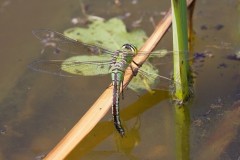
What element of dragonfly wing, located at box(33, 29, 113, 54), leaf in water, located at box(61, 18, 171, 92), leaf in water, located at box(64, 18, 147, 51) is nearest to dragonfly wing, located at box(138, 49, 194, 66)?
leaf in water, located at box(61, 18, 171, 92)

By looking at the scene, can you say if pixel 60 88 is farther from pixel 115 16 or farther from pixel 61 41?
pixel 115 16

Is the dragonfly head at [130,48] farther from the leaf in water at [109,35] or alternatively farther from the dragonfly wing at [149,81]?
the leaf in water at [109,35]

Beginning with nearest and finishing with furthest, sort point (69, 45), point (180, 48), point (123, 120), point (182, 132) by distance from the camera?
point (180, 48)
point (182, 132)
point (123, 120)
point (69, 45)

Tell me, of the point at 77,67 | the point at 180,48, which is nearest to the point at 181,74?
the point at 180,48

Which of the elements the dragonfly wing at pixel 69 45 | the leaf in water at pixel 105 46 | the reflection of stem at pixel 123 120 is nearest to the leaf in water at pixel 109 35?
the leaf in water at pixel 105 46

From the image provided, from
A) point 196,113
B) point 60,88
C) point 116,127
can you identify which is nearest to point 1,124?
point 60,88

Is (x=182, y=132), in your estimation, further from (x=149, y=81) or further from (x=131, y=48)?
(x=131, y=48)
